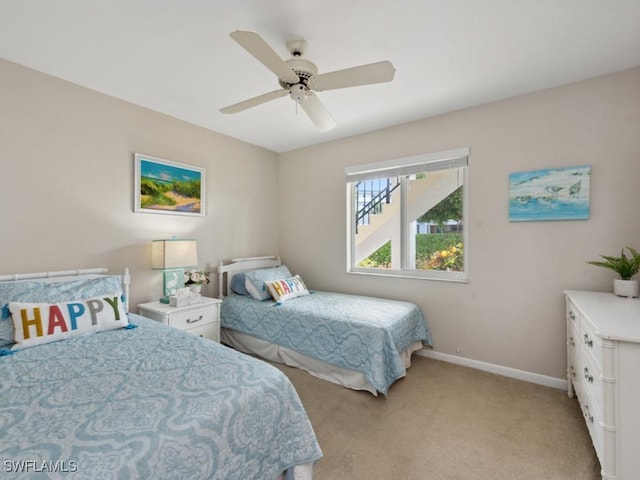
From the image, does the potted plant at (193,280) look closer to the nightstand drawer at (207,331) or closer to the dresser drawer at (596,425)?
the nightstand drawer at (207,331)

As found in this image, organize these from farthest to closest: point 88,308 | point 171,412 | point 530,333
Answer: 1. point 530,333
2. point 88,308
3. point 171,412

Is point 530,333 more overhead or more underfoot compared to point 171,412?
more underfoot

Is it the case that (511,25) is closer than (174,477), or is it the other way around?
(174,477)

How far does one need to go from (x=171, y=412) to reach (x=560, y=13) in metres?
2.70

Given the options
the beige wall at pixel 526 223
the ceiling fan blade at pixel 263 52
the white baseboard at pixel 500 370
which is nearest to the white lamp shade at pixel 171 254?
the ceiling fan blade at pixel 263 52

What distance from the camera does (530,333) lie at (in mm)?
2561

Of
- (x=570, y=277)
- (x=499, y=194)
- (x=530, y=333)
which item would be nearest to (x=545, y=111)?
(x=499, y=194)

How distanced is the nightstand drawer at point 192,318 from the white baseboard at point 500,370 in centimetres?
216

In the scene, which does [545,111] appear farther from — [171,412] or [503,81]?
[171,412]

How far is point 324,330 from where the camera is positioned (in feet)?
8.45

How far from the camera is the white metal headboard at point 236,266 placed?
11.2 ft

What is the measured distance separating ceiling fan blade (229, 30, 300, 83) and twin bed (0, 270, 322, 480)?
1.55 m

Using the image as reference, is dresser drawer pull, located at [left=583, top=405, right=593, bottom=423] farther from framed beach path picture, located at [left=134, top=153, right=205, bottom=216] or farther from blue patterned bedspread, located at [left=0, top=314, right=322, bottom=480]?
framed beach path picture, located at [left=134, top=153, right=205, bottom=216]

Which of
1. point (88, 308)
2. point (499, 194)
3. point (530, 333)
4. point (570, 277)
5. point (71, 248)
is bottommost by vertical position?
point (530, 333)
